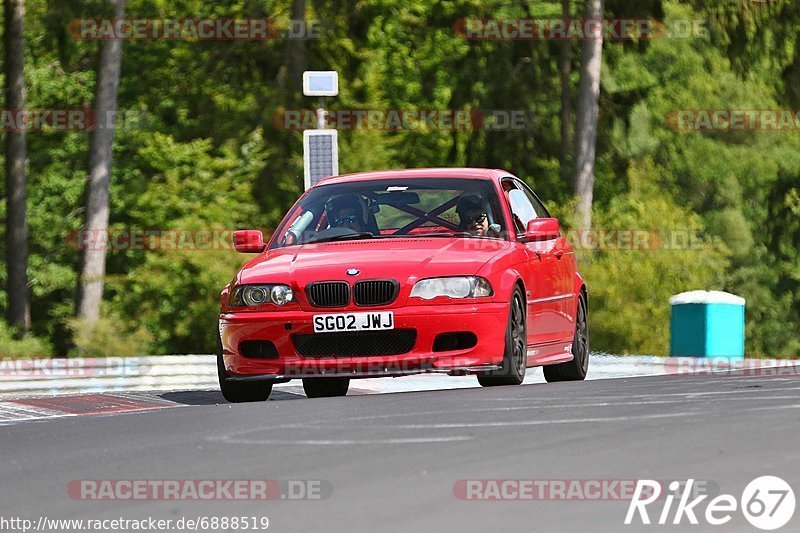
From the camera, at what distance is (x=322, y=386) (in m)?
14.2

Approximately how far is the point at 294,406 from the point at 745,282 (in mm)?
52662

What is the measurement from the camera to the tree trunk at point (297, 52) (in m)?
46.2

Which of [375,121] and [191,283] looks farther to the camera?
[375,121]

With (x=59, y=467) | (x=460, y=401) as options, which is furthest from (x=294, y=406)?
(x=59, y=467)

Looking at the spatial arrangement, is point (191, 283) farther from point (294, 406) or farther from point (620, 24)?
point (294, 406)

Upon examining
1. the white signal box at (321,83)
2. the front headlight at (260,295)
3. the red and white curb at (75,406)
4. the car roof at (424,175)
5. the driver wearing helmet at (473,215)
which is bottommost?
the red and white curb at (75,406)

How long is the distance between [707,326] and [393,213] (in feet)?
26.3

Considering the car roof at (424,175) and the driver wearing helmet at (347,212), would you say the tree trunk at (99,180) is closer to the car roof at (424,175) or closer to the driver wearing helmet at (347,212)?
the car roof at (424,175)

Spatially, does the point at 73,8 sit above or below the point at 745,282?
above

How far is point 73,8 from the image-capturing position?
1486 inches
